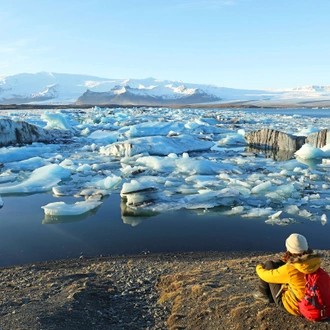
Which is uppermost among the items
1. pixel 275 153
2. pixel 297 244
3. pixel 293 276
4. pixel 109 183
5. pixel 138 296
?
pixel 297 244

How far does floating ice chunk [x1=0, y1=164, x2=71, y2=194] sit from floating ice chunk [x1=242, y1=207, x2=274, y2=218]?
12.6 ft

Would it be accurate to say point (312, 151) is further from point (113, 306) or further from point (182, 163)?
point (113, 306)

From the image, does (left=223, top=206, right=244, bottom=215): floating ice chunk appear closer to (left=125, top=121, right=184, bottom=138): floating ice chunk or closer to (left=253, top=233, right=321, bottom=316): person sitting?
(left=253, top=233, right=321, bottom=316): person sitting

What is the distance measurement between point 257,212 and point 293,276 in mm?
3280

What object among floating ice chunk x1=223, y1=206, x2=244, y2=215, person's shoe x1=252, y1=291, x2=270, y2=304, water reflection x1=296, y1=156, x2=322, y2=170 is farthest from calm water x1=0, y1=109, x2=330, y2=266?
water reflection x1=296, y1=156, x2=322, y2=170

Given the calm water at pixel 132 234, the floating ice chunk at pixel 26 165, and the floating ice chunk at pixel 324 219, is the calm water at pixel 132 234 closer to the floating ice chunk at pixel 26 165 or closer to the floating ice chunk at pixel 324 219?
the floating ice chunk at pixel 324 219

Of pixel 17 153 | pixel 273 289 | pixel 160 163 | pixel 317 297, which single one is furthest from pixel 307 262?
pixel 17 153

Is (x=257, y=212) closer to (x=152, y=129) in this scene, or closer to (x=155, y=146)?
(x=155, y=146)

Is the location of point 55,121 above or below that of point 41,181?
above

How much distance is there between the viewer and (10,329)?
2.17 metres

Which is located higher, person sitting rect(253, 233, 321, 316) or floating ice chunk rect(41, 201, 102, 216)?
person sitting rect(253, 233, 321, 316)

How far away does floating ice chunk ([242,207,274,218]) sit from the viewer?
5.19 m

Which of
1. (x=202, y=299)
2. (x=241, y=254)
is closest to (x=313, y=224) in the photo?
(x=241, y=254)

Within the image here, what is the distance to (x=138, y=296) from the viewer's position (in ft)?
9.42
